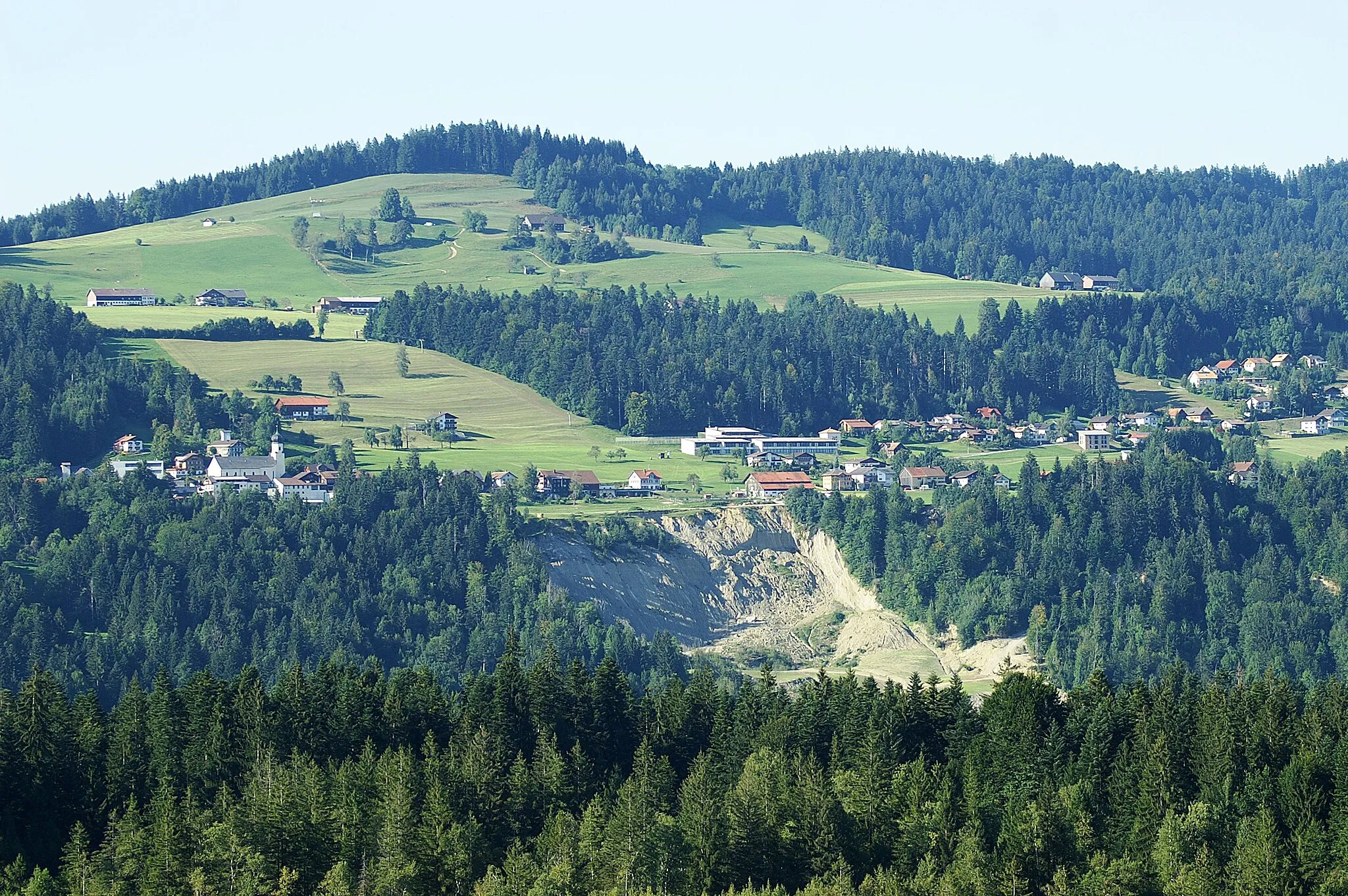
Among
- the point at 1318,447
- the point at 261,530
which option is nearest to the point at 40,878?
the point at 261,530

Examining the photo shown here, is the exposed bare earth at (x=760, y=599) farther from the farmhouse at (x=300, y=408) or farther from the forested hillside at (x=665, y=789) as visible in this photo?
the forested hillside at (x=665, y=789)

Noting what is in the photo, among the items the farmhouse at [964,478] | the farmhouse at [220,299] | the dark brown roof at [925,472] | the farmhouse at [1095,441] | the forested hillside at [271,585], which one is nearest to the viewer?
the forested hillside at [271,585]

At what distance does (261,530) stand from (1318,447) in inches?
3013

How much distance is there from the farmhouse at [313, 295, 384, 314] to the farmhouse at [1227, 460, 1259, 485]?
73.9m

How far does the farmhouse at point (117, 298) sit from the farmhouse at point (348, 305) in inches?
533

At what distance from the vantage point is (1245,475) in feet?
493

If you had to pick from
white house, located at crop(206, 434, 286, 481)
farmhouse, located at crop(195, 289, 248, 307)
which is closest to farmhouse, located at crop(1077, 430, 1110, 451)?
white house, located at crop(206, 434, 286, 481)

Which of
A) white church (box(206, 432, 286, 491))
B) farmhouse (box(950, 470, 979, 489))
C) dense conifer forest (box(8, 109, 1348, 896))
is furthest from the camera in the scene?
farmhouse (box(950, 470, 979, 489))

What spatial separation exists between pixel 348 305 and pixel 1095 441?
65.0m

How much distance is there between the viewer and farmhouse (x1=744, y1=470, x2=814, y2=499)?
144 m

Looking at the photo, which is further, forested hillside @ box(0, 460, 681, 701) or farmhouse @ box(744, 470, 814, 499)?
farmhouse @ box(744, 470, 814, 499)

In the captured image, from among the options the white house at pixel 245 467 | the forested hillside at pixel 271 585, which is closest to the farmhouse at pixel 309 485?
the white house at pixel 245 467

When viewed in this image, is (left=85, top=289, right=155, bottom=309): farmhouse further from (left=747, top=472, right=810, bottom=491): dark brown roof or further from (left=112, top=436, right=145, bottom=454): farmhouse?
(left=747, top=472, right=810, bottom=491): dark brown roof

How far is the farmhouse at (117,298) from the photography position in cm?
18725
